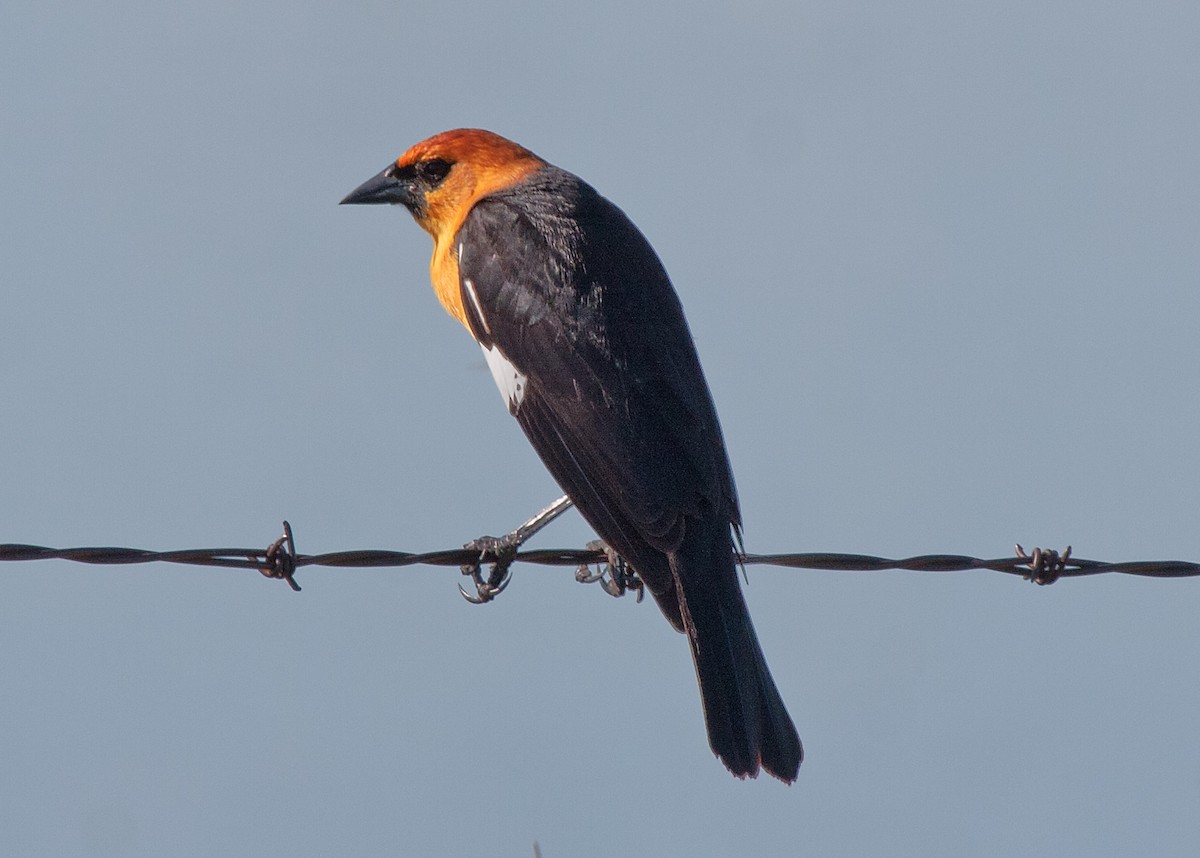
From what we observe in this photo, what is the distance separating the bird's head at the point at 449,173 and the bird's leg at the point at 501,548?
6.33 ft

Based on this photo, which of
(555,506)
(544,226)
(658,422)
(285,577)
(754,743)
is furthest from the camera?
(544,226)

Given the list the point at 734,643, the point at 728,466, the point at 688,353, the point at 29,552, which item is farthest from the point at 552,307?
the point at 29,552

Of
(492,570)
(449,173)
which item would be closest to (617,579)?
(492,570)

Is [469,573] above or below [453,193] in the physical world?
below

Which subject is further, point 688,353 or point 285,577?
point 688,353

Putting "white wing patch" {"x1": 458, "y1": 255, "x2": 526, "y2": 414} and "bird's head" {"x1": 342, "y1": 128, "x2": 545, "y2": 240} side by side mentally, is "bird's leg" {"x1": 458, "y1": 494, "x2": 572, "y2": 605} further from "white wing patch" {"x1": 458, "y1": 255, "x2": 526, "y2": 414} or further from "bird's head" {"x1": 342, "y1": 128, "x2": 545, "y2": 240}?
"bird's head" {"x1": 342, "y1": 128, "x2": 545, "y2": 240}

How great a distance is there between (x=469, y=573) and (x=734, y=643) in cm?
104

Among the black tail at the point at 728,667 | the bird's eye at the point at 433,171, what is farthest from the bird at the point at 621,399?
the bird's eye at the point at 433,171

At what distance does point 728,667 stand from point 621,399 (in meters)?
1.06

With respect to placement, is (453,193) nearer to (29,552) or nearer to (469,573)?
(469,573)

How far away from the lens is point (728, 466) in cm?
537

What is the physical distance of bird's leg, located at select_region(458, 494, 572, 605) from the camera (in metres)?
5.16

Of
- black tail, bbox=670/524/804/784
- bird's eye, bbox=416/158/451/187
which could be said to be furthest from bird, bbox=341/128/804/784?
bird's eye, bbox=416/158/451/187

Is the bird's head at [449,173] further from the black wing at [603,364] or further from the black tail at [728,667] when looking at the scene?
the black tail at [728,667]
